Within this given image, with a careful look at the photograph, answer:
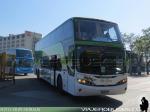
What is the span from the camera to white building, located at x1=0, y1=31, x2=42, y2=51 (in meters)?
138

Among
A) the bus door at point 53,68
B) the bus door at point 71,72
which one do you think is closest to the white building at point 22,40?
the bus door at point 53,68

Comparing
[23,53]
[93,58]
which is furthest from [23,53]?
[93,58]

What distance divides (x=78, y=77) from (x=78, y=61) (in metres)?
0.70

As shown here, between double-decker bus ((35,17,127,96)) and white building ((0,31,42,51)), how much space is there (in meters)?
119

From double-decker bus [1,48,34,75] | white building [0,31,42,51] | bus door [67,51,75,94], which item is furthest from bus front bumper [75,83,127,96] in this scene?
white building [0,31,42,51]

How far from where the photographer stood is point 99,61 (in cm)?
1224

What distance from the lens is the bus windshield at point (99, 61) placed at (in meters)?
12.1

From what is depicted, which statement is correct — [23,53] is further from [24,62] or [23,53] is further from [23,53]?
[24,62]

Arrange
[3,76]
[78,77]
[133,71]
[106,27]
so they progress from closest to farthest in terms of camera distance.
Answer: [78,77] < [106,27] < [3,76] < [133,71]

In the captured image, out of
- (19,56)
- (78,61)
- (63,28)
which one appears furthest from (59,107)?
(19,56)

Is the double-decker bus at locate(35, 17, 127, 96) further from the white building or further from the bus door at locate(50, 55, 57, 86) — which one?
the white building

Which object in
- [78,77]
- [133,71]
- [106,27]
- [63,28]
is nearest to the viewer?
[78,77]

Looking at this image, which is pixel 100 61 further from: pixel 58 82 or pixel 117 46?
pixel 58 82

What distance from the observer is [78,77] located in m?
12.0
